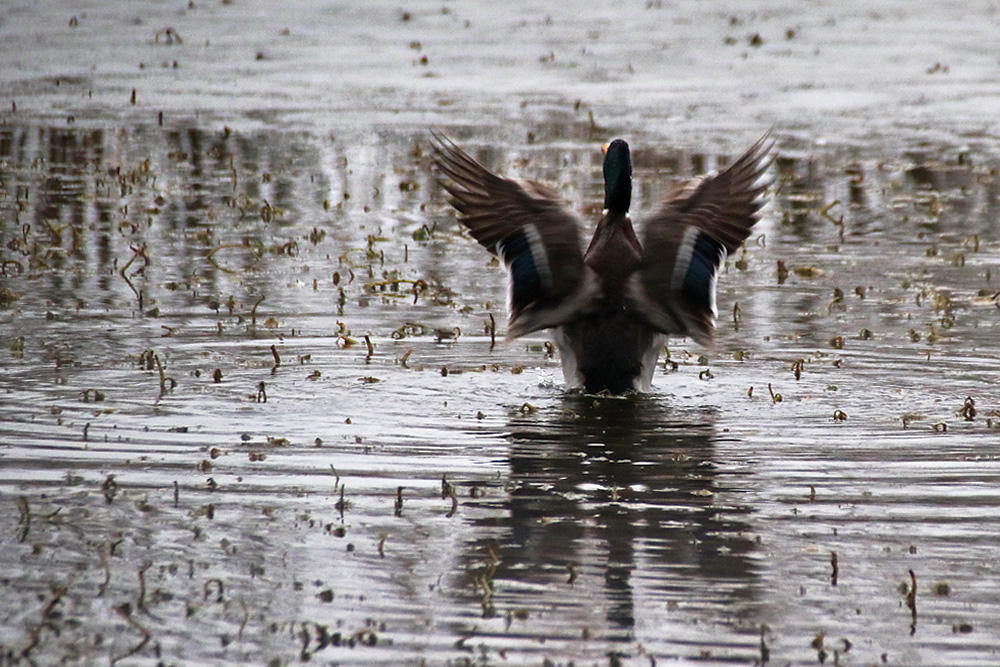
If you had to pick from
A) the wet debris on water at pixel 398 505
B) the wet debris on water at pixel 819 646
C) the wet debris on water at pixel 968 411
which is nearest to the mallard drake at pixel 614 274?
the wet debris on water at pixel 968 411

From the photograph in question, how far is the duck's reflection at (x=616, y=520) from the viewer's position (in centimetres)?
521

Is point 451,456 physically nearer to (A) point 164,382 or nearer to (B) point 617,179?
(A) point 164,382

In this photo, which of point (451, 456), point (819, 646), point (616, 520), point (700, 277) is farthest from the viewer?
point (700, 277)

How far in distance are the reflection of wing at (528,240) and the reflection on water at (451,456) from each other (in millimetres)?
525

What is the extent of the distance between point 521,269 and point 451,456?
147 cm

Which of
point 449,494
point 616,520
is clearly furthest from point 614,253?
point 616,520

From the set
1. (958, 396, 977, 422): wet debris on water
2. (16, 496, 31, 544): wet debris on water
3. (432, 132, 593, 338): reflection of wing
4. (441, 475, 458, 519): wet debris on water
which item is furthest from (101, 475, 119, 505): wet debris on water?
(958, 396, 977, 422): wet debris on water

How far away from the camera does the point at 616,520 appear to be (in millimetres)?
6043

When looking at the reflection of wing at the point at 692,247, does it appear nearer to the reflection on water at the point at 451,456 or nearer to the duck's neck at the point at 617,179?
the duck's neck at the point at 617,179

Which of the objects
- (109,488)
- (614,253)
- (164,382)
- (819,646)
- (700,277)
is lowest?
(819,646)

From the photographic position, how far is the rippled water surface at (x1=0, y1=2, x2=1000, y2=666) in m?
4.98

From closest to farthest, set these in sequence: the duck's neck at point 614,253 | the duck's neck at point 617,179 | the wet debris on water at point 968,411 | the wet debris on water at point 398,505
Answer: the wet debris on water at point 398,505
the wet debris on water at point 968,411
the duck's neck at point 614,253
the duck's neck at point 617,179

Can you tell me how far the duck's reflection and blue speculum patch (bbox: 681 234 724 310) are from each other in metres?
0.60

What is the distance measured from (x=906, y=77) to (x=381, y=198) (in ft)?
32.7
